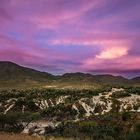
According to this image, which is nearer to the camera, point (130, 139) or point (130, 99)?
point (130, 139)

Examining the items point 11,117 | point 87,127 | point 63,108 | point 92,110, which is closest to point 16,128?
point 11,117

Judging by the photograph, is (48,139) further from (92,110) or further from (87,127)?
(92,110)

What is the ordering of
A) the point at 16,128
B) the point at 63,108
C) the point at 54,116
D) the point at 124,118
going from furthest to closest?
the point at 63,108
the point at 54,116
the point at 124,118
the point at 16,128

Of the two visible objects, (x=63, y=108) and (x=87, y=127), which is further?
(x=63, y=108)

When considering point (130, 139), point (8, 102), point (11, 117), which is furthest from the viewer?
point (8, 102)

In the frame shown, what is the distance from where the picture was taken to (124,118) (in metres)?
38.4

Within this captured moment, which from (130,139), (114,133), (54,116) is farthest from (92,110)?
(130,139)

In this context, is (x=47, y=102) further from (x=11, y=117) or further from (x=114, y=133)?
(x=114, y=133)

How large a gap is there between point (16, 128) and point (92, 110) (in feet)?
102

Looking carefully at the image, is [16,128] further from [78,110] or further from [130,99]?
[130,99]

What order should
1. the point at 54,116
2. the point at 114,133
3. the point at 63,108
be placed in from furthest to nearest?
the point at 63,108
the point at 54,116
the point at 114,133

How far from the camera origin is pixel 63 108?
62156 mm

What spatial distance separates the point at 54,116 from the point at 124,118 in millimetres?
17915

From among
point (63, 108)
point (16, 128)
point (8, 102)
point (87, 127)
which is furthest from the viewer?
point (8, 102)
